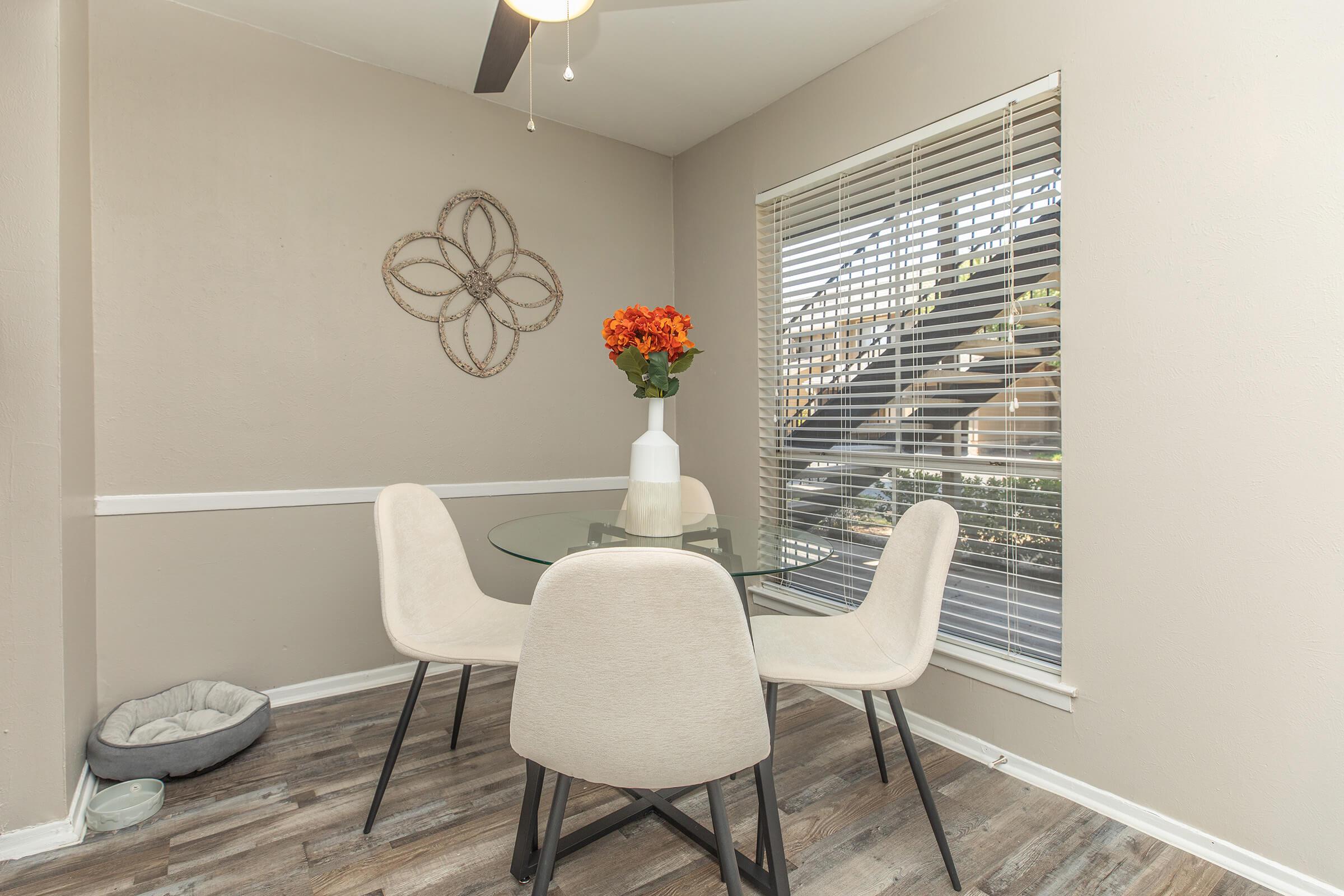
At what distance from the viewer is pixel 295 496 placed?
260cm

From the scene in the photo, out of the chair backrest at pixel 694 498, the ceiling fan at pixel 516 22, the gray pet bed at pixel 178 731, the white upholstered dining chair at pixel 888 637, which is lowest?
the gray pet bed at pixel 178 731

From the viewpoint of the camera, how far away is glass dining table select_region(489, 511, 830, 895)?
1.60 meters

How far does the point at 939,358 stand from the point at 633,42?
1.61m

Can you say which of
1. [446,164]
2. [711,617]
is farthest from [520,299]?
[711,617]

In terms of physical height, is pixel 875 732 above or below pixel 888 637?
below

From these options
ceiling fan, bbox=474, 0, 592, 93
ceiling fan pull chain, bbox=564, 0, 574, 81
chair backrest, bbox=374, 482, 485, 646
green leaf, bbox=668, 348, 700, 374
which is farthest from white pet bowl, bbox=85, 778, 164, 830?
ceiling fan, bbox=474, 0, 592, 93

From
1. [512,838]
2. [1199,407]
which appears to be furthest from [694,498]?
[1199,407]

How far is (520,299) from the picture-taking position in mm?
3133

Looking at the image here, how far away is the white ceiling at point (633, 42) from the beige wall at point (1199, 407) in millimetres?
466

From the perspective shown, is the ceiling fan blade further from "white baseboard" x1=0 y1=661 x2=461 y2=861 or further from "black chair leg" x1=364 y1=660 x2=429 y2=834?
"white baseboard" x1=0 y1=661 x2=461 y2=861

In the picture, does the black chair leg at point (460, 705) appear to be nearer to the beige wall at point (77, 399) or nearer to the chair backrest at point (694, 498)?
the chair backrest at point (694, 498)

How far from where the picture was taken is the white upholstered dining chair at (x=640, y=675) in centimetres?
111

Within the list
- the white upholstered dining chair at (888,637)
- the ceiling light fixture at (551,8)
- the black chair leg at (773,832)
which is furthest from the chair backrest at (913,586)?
the ceiling light fixture at (551,8)

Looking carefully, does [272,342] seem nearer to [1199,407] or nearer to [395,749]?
[395,749]
